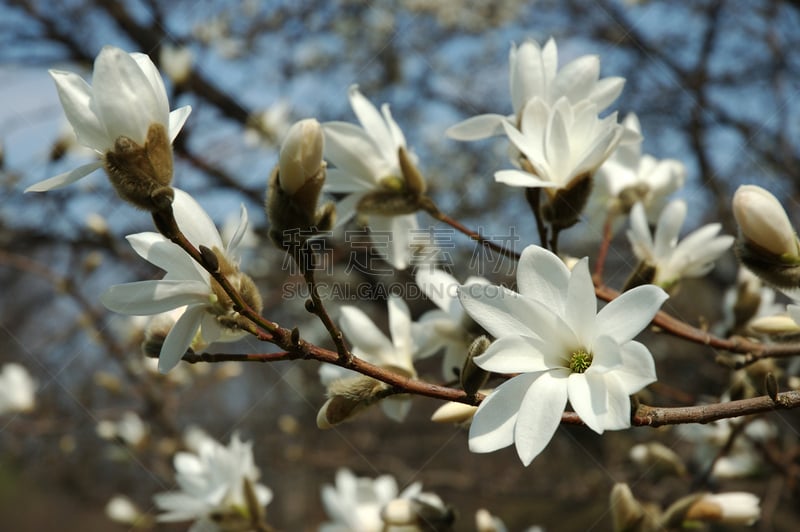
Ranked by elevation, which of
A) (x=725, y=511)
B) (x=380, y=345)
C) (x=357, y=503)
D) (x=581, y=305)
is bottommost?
(x=357, y=503)

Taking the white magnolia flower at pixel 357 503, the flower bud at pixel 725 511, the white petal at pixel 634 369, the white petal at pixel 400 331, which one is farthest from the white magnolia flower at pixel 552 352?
the white magnolia flower at pixel 357 503

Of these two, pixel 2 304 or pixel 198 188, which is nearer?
pixel 198 188

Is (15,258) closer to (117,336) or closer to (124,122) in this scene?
(117,336)

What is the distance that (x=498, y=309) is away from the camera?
501 millimetres

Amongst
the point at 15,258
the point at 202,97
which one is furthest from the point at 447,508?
the point at 202,97

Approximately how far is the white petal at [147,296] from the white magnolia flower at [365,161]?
291 millimetres

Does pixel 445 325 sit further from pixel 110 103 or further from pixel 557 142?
pixel 110 103

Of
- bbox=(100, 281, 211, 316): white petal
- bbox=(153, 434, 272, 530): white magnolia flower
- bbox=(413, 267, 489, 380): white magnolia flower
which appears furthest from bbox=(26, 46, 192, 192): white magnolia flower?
bbox=(153, 434, 272, 530): white magnolia flower

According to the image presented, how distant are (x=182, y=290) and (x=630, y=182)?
653mm

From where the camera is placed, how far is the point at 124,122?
53cm

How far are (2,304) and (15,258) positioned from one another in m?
3.32

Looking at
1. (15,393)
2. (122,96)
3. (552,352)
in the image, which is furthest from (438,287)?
(15,393)

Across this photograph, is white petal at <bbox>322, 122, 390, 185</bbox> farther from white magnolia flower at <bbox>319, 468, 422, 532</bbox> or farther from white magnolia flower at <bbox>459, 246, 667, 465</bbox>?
white magnolia flower at <bbox>319, 468, 422, 532</bbox>

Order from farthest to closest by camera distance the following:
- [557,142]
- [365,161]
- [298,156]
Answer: [365,161] → [557,142] → [298,156]
